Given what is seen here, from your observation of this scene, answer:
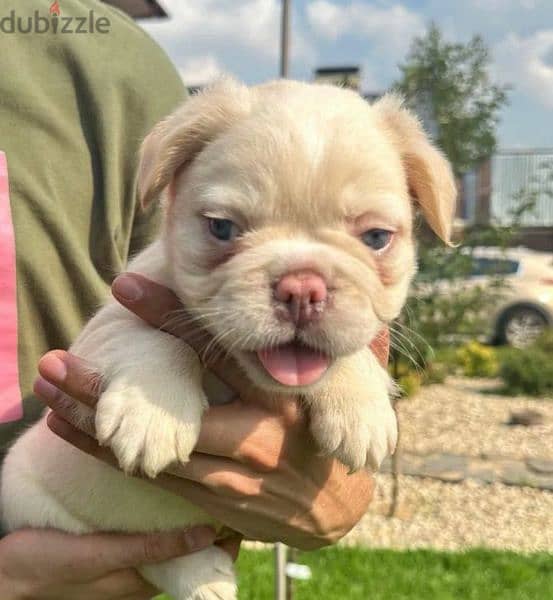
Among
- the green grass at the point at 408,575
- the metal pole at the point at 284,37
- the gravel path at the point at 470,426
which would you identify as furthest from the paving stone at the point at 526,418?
the metal pole at the point at 284,37

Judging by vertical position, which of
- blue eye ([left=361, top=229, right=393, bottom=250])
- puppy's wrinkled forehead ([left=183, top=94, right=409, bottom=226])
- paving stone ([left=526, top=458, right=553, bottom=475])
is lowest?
paving stone ([left=526, top=458, right=553, bottom=475])

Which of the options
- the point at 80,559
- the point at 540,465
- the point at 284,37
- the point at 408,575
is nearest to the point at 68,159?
the point at 80,559

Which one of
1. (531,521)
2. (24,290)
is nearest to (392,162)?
(24,290)

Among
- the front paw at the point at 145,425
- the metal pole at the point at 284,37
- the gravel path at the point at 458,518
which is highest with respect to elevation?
the metal pole at the point at 284,37

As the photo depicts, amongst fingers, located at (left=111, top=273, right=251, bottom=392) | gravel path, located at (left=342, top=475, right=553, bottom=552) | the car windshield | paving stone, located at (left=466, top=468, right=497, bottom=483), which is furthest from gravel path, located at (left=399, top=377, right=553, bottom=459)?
fingers, located at (left=111, top=273, right=251, bottom=392)

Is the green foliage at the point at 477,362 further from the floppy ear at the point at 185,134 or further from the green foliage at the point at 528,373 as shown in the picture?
the floppy ear at the point at 185,134

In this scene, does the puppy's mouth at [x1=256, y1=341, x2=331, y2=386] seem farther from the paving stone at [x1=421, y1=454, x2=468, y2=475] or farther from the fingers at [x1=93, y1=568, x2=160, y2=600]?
the paving stone at [x1=421, y1=454, x2=468, y2=475]

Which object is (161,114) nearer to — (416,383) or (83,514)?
(83,514)
